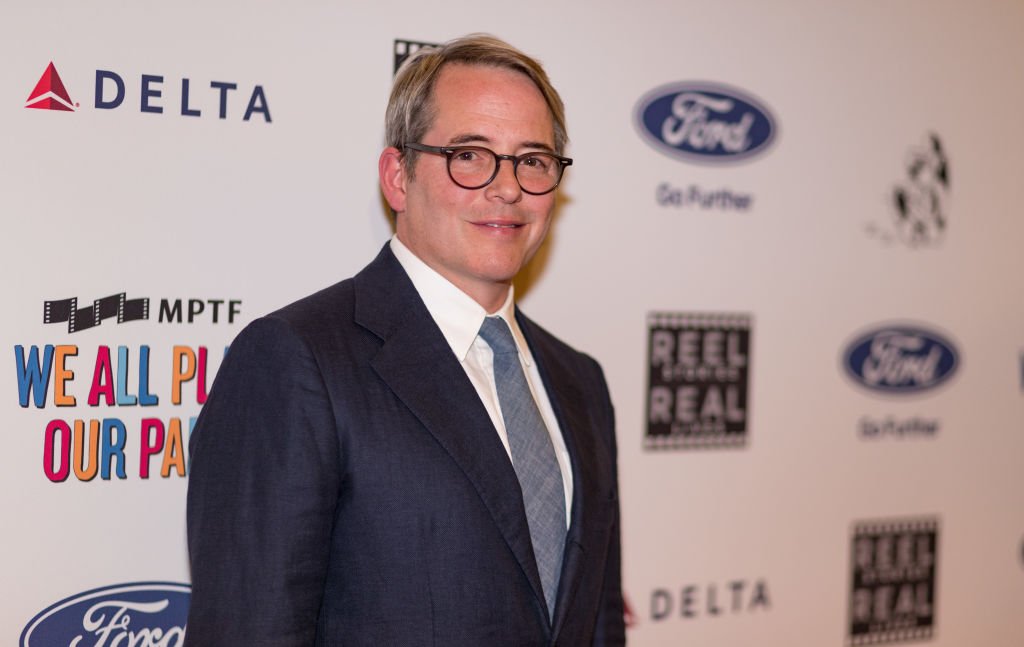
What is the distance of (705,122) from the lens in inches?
91.7

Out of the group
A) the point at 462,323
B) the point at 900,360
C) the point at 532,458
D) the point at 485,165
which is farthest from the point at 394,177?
the point at 900,360

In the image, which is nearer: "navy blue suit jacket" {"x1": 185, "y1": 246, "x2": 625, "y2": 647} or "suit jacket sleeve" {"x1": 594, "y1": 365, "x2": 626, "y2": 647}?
"navy blue suit jacket" {"x1": 185, "y1": 246, "x2": 625, "y2": 647}

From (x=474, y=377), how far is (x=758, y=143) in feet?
3.76

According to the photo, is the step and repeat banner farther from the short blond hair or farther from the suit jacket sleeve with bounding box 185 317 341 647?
the suit jacket sleeve with bounding box 185 317 341 647

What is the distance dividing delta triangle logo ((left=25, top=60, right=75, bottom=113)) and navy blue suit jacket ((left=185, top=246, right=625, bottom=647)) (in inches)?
25.1

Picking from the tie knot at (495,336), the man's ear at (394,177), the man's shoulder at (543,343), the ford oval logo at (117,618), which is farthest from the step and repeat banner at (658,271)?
the tie knot at (495,336)

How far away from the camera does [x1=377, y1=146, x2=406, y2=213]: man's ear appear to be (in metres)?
1.62

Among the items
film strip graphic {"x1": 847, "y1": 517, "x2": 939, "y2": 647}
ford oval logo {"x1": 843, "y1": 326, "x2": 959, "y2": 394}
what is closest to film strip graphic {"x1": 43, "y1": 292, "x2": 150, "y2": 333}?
ford oval logo {"x1": 843, "y1": 326, "x2": 959, "y2": 394}

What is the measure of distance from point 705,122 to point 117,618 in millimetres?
1590

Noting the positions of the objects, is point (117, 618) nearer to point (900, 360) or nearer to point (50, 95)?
point (50, 95)

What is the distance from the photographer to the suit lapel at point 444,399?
1.44m

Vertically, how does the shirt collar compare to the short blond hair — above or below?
below

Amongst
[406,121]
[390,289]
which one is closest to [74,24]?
[406,121]

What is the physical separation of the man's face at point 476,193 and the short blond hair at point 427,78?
0.01 m
